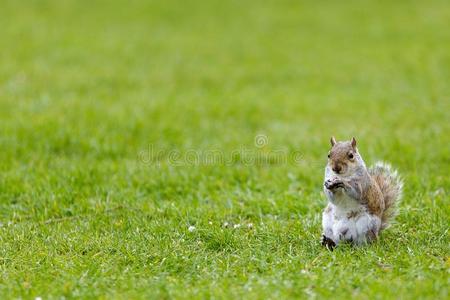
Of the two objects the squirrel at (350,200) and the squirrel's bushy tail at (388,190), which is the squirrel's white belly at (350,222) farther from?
the squirrel's bushy tail at (388,190)

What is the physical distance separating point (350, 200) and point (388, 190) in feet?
1.51

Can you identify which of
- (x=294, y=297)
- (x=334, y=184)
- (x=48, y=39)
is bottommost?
(x=294, y=297)

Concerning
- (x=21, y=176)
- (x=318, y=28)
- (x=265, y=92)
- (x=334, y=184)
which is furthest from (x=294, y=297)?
(x=318, y=28)

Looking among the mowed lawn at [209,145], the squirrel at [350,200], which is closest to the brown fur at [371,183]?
the squirrel at [350,200]

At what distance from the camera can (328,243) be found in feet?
14.5

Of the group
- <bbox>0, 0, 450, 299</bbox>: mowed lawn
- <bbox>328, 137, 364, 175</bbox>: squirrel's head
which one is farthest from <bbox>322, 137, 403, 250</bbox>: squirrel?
<bbox>0, 0, 450, 299</bbox>: mowed lawn

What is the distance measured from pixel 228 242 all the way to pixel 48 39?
9.06m

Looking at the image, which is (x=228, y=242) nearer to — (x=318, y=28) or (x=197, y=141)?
(x=197, y=141)

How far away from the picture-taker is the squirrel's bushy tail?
179 inches

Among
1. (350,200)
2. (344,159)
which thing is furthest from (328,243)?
(344,159)

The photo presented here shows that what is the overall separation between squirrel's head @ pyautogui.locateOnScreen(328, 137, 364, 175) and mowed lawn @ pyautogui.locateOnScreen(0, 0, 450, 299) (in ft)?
1.72

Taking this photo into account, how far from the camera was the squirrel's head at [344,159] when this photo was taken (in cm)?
423

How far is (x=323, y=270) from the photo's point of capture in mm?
4059

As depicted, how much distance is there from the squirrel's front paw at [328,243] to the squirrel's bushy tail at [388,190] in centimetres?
39
